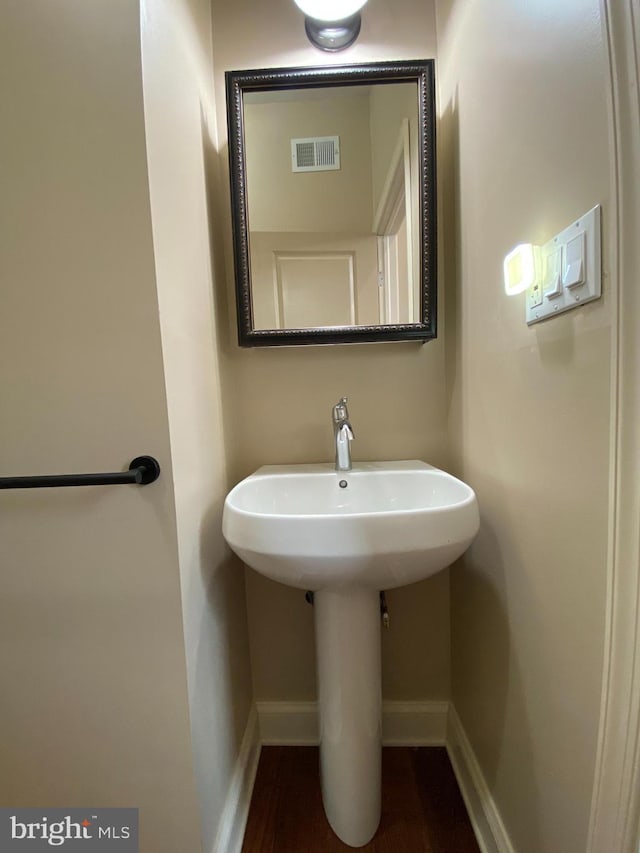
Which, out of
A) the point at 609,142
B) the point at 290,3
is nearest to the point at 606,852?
the point at 609,142

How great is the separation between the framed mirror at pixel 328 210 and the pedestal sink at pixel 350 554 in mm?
406

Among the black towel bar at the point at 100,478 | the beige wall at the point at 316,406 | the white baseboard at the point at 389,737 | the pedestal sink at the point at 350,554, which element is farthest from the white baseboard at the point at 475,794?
the black towel bar at the point at 100,478

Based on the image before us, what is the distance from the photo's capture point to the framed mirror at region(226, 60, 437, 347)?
1.01 meters

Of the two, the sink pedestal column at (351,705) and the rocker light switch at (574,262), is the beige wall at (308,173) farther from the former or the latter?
the sink pedestal column at (351,705)

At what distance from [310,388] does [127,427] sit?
0.55 meters

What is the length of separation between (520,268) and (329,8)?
937mm

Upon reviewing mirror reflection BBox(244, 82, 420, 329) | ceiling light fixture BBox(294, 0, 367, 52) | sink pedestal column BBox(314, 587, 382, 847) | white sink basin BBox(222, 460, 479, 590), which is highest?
ceiling light fixture BBox(294, 0, 367, 52)

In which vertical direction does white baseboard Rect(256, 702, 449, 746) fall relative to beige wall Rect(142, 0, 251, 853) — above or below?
below

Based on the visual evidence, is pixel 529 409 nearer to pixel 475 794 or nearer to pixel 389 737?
pixel 475 794

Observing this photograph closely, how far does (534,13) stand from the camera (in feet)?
1.97

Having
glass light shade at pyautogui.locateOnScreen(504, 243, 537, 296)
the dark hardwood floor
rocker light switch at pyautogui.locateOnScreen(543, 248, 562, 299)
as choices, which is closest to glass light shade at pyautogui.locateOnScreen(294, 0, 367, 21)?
glass light shade at pyautogui.locateOnScreen(504, 243, 537, 296)

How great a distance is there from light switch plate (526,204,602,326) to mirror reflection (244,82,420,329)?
0.46m

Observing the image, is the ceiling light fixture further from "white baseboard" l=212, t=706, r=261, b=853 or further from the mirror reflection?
"white baseboard" l=212, t=706, r=261, b=853

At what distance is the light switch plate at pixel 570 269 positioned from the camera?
0.47 metres
